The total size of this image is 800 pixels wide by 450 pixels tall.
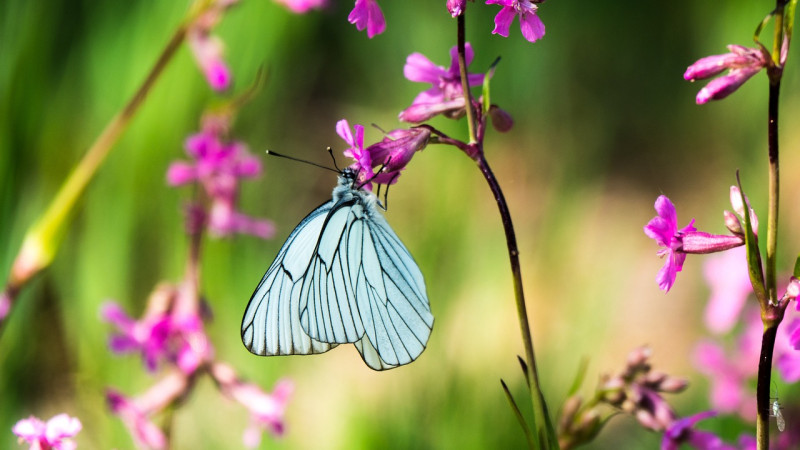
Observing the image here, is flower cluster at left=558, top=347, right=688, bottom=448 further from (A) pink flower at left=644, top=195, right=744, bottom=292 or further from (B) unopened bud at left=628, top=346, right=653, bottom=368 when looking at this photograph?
(A) pink flower at left=644, top=195, right=744, bottom=292

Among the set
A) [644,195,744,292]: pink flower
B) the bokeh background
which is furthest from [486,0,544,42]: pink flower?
the bokeh background

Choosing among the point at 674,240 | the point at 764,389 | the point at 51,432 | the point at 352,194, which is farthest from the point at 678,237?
the point at 51,432

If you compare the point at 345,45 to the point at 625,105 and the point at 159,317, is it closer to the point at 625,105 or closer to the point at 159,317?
the point at 625,105

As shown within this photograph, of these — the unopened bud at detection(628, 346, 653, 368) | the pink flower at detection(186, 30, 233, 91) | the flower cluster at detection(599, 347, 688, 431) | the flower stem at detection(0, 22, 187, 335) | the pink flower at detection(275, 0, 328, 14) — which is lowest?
the flower cluster at detection(599, 347, 688, 431)

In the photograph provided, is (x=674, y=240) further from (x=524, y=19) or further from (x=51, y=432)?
(x=51, y=432)

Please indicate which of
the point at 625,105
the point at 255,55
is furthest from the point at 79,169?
the point at 625,105

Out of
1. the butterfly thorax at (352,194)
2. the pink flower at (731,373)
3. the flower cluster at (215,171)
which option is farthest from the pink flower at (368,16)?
the pink flower at (731,373)

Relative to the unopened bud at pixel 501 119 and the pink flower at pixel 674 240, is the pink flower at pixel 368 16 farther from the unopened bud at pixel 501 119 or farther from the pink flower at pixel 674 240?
A: the pink flower at pixel 674 240

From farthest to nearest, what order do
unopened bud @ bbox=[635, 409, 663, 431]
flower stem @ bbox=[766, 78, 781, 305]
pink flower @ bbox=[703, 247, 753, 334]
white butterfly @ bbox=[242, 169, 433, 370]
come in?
pink flower @ bbox=[703, 247, 753, 334], white butterfly @ bbox=[242, 169, 433, 370], unopened bud @ bbox=[635, 409, 663, 431], flower stem @ bbox=[766, 78, 781, 305]
